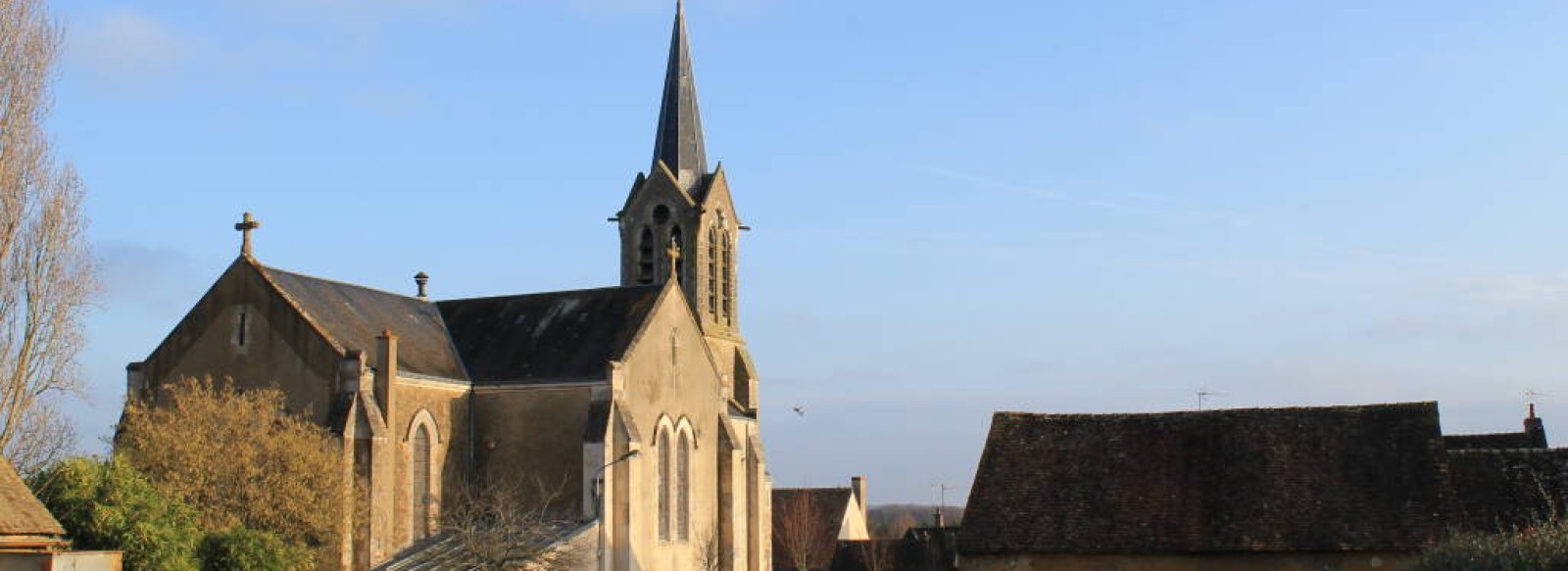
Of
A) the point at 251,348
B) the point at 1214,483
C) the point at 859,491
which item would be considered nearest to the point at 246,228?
the point at 251,348

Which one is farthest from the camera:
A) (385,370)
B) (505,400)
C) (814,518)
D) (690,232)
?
(814,518)

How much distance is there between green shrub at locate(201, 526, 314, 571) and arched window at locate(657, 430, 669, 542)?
1262cm

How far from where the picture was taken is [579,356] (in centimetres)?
4272

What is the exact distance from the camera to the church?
127 ft

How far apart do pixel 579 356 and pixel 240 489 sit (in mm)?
10742

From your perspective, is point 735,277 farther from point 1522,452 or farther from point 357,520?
point 1522,452

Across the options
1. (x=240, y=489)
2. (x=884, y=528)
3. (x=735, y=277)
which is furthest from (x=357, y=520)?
(x=884, y=528)

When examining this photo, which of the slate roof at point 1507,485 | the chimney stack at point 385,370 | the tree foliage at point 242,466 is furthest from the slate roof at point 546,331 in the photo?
the slate roof at point 1507,485

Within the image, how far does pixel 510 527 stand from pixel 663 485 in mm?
9199

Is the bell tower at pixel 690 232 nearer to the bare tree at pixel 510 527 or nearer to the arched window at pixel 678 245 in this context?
the arched window at pixel 678 245

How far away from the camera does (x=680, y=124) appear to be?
59625 millimetres

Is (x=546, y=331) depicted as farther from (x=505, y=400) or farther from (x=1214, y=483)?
(x=1214, y=483)

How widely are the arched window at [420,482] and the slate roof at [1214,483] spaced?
44.1ft

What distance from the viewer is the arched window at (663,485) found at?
43.2 metres
